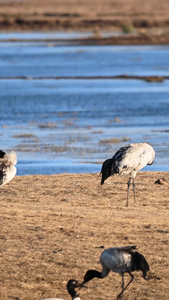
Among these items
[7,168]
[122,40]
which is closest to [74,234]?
[7,168]

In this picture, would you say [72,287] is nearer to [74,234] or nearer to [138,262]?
[138,262]

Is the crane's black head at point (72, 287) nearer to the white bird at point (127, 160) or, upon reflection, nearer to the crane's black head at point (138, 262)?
the crane's black head at point (138, 262)

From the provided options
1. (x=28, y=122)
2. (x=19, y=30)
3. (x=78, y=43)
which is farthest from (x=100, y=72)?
(x=19, y=30)

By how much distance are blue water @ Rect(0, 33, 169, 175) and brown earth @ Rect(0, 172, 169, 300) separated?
2.94 metres

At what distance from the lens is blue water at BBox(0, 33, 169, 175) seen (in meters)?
17.2

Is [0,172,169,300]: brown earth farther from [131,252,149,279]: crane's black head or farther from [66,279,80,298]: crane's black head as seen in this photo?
[66,279,80,298]: crane's black head

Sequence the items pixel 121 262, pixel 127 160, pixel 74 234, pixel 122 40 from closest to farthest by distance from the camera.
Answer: pixel 121 262, pixel 74 234, pixel 127 160, pixel 122 40

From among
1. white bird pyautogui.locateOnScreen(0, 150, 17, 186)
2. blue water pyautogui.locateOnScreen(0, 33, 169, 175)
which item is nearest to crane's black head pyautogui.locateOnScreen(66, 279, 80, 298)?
white bird pyautogui.locateOnScreen(0, 150, 17, 186)

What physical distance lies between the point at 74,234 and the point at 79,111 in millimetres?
15667

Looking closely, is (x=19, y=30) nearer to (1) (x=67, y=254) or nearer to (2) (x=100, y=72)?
(2) (x=100, y=72)

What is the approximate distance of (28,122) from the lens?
2289 cm

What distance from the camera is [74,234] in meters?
9.85

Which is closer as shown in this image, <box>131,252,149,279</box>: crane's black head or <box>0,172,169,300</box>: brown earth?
<box>131,252,149,279</box>: crane's black head

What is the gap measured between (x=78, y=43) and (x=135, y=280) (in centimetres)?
5332
